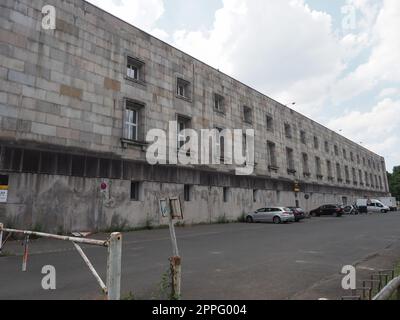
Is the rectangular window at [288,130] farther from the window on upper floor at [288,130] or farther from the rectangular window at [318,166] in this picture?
the rectangular window at [318,166]

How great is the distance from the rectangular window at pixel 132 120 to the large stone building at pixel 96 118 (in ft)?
0.21

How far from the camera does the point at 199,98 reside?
25391 millimetres

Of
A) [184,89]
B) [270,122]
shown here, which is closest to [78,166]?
[184,89]

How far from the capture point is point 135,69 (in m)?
21.2

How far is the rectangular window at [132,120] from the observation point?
1981 cm

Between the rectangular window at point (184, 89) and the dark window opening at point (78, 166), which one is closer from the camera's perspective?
the dark window opening at point (78, 166)

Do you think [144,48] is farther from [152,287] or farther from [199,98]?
[152,287]

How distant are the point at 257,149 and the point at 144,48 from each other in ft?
48.7

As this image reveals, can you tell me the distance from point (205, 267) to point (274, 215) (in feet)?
62.3

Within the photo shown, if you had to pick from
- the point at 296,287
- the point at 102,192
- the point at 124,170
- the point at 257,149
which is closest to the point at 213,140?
the point at 257,149

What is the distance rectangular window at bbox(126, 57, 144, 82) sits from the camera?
2057 centimetres

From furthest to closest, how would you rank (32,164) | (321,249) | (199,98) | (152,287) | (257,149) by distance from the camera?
(257,149)
(199,98)
(32,164)
(321,249)
(152,287)

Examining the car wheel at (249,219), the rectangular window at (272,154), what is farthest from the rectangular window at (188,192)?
the rectangular window at (272,154)

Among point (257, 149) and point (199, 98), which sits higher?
point (199, 98)
